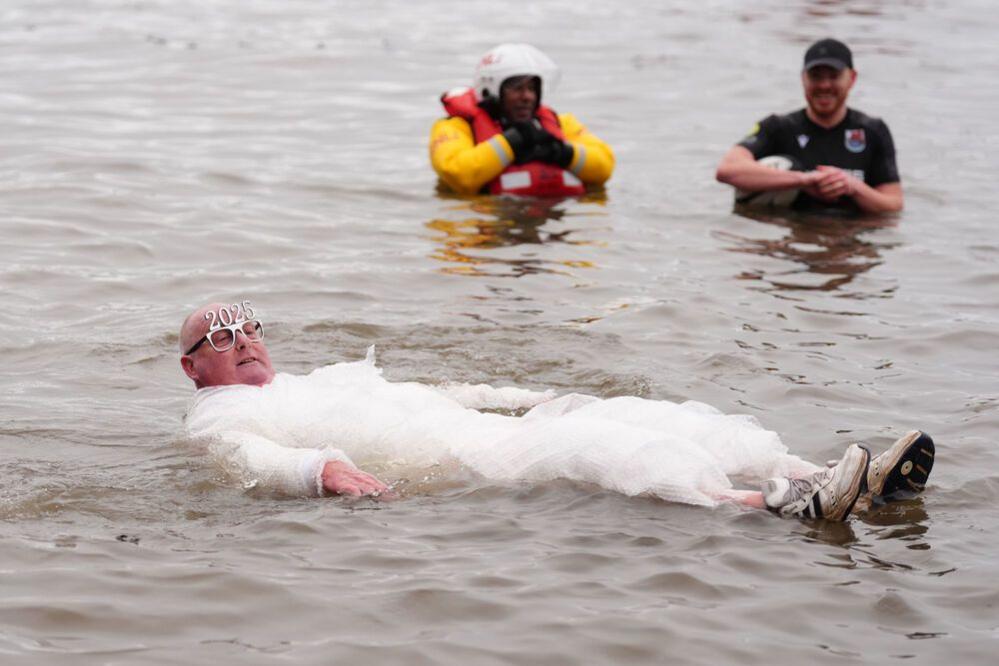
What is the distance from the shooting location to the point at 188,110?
15859 mm

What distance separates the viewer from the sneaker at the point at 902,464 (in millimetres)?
5668

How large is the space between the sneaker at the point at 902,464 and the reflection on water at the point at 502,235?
471 centimetres

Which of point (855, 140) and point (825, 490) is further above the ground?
point (855, 140)

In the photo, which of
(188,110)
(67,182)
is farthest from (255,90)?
(67,182)

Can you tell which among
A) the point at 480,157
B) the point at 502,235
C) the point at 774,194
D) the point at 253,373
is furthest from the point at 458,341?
the point at 774,194

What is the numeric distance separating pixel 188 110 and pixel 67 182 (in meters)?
3.51

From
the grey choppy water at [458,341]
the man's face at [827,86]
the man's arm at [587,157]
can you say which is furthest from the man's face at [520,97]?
the man's face at [827,86]

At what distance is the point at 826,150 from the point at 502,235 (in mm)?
2646

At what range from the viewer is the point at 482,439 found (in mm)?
6266

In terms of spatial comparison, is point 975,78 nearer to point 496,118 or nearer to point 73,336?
point 496,118

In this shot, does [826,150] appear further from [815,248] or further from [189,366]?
[189,366]

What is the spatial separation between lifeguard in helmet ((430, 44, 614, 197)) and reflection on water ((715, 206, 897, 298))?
56.6 inches

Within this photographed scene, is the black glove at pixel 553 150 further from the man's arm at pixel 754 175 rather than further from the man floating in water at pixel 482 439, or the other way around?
the man floating in water at pixel 482 439

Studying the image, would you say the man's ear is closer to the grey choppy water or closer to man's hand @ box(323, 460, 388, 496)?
the grey choppy water
